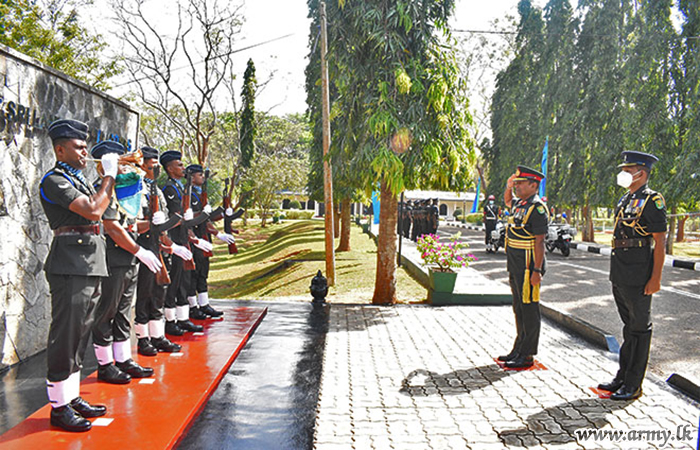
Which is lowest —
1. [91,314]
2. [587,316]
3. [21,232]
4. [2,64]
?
[587,316]

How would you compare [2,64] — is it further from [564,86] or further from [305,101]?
[564,86]

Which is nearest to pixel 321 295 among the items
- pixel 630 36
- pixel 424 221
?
pixel 424 221

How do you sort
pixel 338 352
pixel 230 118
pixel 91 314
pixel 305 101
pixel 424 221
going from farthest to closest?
1. pixel 230 118
2. pixel 305 101
3. pixel 424 221
4. pixel 338 352
5. pixel 91 314

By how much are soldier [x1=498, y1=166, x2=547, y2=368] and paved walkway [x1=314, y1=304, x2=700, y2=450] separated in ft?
0.96

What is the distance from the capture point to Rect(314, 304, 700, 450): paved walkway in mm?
3650

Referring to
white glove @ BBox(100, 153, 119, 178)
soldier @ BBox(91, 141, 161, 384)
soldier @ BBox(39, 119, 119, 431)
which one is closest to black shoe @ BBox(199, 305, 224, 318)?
soldier @ BBox(91, 141, 161, 384)

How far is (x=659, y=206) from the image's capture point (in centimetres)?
440

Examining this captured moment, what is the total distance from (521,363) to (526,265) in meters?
1.02

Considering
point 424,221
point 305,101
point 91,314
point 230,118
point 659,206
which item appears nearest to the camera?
point 91,314

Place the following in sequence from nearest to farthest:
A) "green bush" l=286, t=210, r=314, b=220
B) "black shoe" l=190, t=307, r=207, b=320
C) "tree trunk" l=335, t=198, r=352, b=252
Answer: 1. "black shoe" l=190, t=307, r=207, b=320
2. "tree trunk" l=335, t=198, r=352, b=252
3. "green bush" l=286, t=210, r=314, b=220

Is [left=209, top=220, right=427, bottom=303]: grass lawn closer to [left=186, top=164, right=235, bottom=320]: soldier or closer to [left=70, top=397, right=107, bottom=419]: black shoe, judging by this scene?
[left=186, top=164, right=235, bottom=320]: soldier

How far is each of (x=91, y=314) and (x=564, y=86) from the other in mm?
24147

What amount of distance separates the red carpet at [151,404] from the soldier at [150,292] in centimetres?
12

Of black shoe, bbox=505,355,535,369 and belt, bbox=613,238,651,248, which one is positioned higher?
belt, bbox=613,238,651,248
